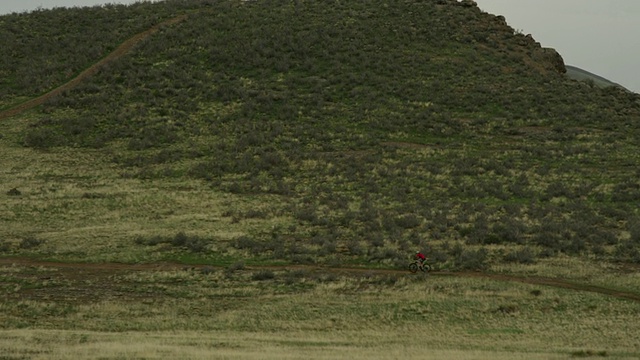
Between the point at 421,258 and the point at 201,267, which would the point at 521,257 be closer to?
the point at 421,258

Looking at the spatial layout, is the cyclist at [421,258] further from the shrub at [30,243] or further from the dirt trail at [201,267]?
the shrub at [30,243]

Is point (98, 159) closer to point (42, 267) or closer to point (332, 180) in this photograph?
point (332, 180)

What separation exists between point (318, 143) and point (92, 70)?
22567 millimetres

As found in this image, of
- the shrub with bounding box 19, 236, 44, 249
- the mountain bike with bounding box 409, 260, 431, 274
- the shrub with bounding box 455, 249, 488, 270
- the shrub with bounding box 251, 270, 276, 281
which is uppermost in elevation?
the shrub with bounding box 455, 249, 488, 270

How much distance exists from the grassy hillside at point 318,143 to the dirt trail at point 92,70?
979mm

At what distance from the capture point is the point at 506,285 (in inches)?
883

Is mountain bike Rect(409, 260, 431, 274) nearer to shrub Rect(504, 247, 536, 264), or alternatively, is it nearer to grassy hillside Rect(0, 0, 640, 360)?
grassy hillside Rect(0, 0, 640, 360)

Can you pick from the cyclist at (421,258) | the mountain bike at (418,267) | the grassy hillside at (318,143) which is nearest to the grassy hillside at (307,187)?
the grassy hillside at (318,143)

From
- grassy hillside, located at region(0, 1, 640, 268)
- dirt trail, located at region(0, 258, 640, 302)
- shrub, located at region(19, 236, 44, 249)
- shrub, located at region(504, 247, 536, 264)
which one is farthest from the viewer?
grassy hillside, located at region(0, 1, 640, 268)

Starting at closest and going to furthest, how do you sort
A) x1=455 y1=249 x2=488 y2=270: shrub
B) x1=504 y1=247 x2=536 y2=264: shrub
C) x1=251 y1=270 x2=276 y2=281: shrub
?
x1=251 y1=270 x2=276 y2=281: shrub
x1=455 y1=249 x2=488 y2=270: shrub
x1=504 y1=247 x2=536 y2=264: shrub

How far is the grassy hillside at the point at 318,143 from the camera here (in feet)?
92.2

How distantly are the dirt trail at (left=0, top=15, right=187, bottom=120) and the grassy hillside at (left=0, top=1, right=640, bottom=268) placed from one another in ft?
3.21

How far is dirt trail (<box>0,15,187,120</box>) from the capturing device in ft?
165

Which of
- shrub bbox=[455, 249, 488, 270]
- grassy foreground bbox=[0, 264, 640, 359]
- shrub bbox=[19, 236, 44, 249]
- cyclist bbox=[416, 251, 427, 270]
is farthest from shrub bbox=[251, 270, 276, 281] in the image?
shrub bbox=[19, 236, 44, 249]
